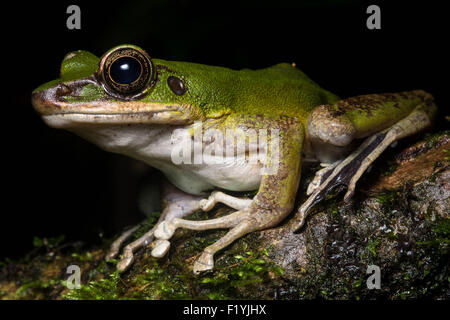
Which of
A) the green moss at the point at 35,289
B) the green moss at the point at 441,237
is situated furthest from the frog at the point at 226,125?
the green moss at the point at 35,289

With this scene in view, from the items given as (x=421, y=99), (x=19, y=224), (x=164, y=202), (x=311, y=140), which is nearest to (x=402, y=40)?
(x=421, y=99)

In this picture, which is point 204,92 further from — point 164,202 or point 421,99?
point 421,99

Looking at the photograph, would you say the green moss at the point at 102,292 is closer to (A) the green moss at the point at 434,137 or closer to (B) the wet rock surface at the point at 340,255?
(B) the wet rock surface at the point at 340,255

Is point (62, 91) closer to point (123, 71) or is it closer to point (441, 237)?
point (123, 71)

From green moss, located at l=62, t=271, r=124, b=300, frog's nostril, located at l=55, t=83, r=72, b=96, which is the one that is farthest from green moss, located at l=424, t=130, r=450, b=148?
frog's nostril, located at l=55, t=83, r=72, b=96

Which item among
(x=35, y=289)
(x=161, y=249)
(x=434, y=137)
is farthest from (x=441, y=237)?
(x=35, y=289)

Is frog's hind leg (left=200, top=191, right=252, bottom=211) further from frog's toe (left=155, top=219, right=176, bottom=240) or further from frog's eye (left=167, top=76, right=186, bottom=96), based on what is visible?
frog's eye (left=167, top=76, right=186, bottom=96)
